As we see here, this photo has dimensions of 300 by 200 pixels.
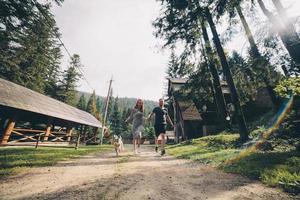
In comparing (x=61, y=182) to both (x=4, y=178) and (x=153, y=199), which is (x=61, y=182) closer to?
(x=4, y=178)

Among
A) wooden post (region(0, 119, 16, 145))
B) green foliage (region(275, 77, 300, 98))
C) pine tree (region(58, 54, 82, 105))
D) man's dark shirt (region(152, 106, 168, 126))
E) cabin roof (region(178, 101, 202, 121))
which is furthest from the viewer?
pine tree (region(58, 54, 82, 105))

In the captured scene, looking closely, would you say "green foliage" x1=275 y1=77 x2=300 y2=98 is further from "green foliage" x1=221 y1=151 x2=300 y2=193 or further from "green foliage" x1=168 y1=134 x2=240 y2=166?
"green foliage" x1=168 y1=134 x2=240 y2=166

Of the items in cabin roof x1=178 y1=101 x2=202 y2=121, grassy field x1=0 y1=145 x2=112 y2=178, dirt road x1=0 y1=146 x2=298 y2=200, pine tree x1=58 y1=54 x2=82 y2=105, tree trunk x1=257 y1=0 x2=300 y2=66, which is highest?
pine tree x1=58 y1=54 x2=82 y2=105

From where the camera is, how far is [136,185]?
3328 mm

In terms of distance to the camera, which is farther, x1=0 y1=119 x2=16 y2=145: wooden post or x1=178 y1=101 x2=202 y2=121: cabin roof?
x1=178 y1=101 x2=202 y2=121: cabin roof

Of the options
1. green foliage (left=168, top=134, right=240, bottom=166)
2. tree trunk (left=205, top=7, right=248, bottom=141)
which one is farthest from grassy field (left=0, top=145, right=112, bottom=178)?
tree trunk (left=205, top=7, right=248, bottom=141)

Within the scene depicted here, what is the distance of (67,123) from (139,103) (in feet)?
57.4

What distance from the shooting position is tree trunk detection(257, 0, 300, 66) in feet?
23.1

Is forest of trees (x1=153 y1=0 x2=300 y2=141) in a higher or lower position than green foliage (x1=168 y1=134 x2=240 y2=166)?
higher

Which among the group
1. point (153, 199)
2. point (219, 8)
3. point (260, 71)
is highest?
point (219, 8)

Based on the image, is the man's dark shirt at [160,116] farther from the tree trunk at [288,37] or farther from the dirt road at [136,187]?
the tree trunk at [288,37]

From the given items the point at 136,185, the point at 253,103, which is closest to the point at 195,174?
the point at 136,185

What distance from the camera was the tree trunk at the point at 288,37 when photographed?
705 centimetres

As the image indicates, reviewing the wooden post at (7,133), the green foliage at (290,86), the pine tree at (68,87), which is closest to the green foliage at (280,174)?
the green foliage at (290,86)
